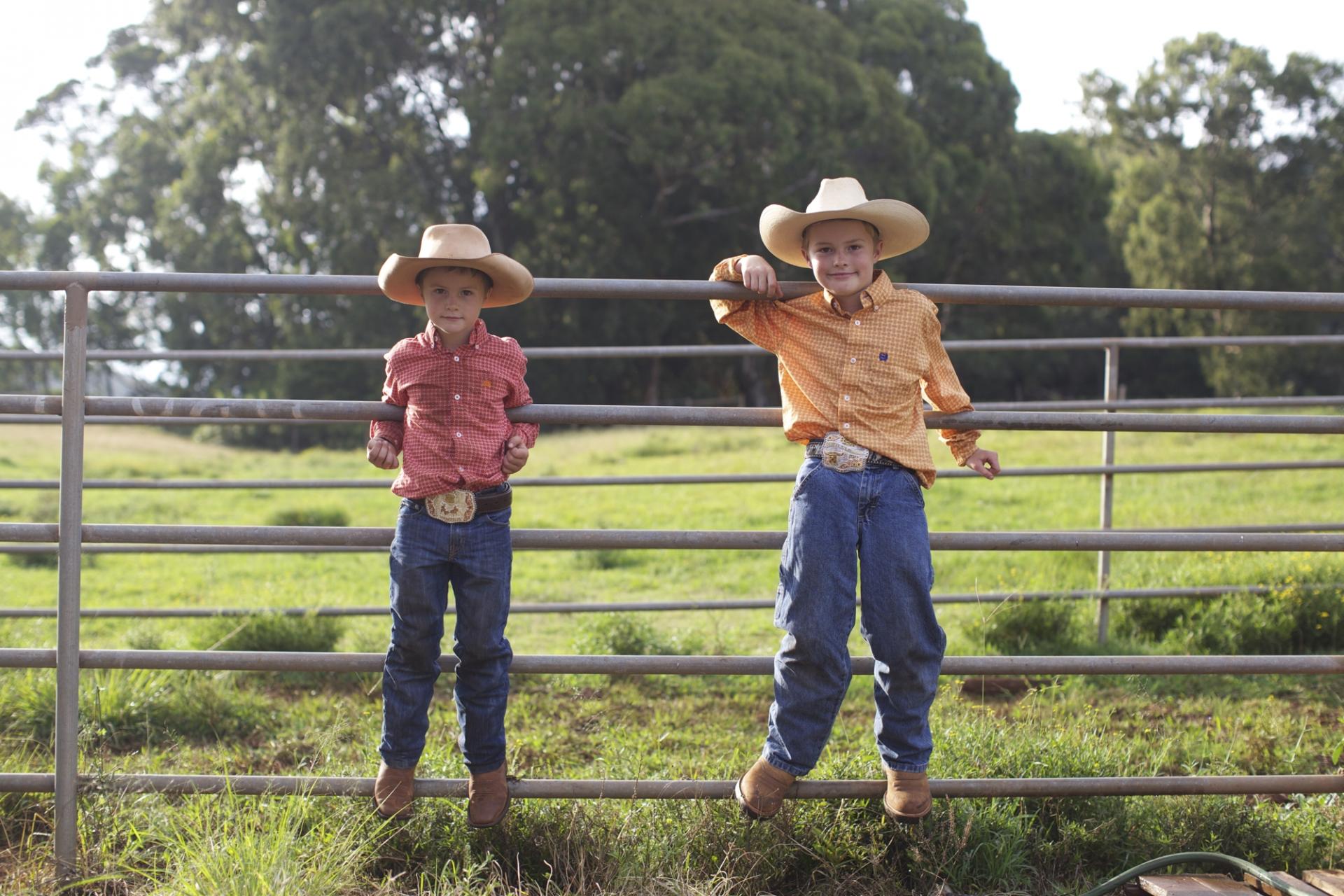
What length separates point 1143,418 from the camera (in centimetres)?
267

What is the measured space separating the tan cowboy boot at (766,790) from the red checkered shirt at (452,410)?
89 centimetres

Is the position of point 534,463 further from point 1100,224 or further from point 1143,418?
point 1100,224

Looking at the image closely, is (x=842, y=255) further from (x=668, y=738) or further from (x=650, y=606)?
(x=650, y=606)

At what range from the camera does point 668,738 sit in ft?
13.0

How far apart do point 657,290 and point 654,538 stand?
58cm

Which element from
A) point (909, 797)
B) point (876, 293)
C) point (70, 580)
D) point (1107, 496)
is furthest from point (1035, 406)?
point (70, 580)

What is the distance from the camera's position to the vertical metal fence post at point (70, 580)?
2547 millimetres

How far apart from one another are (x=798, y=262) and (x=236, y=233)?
26941 mm

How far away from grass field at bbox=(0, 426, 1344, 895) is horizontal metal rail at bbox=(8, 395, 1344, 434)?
2.89 ft

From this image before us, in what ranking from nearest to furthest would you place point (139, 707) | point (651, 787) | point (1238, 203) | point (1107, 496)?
point (651, 787), point (139, 707), point (1107, 496), point (1238, 203)

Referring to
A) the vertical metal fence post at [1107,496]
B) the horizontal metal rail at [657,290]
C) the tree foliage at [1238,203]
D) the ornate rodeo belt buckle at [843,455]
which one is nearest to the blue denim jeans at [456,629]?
the horizontal metal rail at [657,290]

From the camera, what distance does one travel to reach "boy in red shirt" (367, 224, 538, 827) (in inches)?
99.5

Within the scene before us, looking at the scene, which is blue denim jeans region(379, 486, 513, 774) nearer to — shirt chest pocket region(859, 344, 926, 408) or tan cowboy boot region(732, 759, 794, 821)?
tan cowboy boot region(732, 759, 794, 821)

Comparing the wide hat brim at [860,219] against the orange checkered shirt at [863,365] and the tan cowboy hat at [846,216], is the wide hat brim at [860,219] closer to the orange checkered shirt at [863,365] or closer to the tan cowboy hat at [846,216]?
the tan cowboy hat at [846,216]
